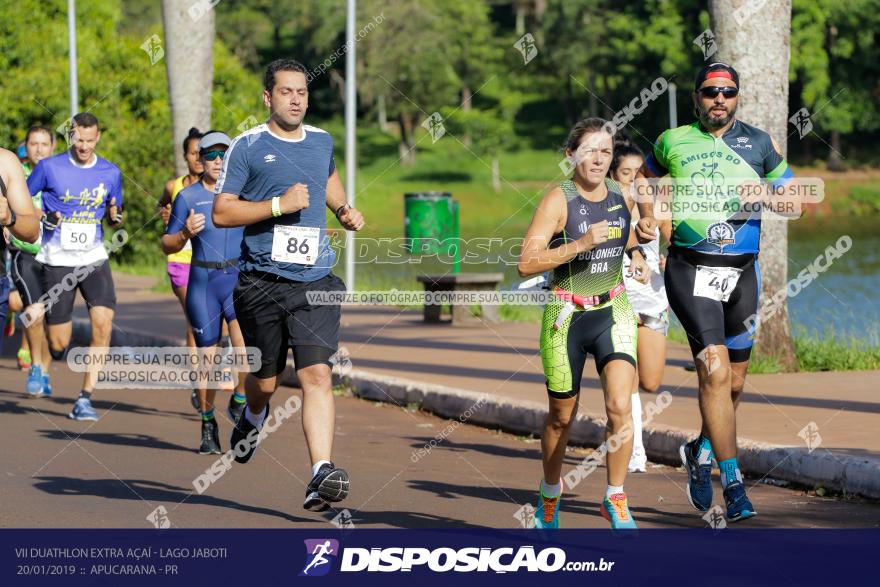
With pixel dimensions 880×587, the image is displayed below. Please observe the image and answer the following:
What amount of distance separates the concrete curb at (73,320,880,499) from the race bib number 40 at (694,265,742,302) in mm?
1350

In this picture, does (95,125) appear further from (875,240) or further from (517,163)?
(517,163)

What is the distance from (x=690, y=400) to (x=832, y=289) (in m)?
12.8

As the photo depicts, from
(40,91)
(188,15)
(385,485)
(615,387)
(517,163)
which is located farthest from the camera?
(517,163)

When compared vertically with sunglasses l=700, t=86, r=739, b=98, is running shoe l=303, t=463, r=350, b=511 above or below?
below


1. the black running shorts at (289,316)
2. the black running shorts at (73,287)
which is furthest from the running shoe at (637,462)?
the black running shorts at (73,287)

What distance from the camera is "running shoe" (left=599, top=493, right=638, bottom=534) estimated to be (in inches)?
286

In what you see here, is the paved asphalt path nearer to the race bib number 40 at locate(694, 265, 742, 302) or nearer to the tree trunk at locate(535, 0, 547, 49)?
the race bib number 40 at locate(694, 265, 742, 302)

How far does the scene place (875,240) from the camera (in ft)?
135

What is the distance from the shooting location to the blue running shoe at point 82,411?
1176 cm

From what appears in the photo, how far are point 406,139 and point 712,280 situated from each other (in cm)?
7252

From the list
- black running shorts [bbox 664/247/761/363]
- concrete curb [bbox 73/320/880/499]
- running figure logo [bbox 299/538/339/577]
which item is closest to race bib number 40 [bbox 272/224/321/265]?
running figure logo [bbox 299/538/339/577]

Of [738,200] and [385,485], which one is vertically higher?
[738,200]

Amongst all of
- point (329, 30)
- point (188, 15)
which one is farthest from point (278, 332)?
point (329, 30)

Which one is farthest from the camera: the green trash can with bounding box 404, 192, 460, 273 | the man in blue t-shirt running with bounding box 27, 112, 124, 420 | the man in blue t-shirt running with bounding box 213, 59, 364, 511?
the green trash can with bounding box 404, 192, 460, 273
